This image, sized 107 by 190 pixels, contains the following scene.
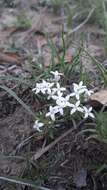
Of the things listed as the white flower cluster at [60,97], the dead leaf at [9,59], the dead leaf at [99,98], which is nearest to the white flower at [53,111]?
the white flower cluster at [60,97]

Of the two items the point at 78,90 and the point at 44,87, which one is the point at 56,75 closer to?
the point at 44,87

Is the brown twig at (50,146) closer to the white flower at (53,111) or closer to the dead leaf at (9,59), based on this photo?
the white flower at (53,111)

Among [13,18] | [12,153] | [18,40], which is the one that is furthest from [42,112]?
[13,18]

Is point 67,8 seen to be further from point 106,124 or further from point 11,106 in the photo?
point 106,124

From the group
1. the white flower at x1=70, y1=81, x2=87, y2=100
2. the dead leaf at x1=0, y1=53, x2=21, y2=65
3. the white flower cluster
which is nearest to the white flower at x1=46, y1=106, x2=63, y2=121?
the white flower cluster

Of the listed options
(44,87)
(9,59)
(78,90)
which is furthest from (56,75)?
(9,59)
